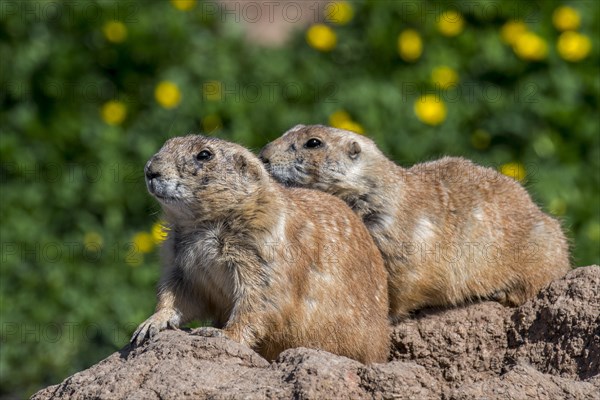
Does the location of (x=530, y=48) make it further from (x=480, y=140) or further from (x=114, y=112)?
(x=114, y=112)

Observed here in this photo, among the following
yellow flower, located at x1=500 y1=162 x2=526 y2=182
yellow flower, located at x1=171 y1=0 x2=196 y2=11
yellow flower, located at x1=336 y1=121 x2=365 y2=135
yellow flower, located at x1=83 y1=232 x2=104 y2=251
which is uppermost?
yellow flower, located at x1=171 y1=0 x2=196 y2=11

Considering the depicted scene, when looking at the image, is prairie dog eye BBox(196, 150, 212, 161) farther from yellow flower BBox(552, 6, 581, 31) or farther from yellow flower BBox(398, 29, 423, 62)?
yellow flower BBox(552, 6, 581, 31)

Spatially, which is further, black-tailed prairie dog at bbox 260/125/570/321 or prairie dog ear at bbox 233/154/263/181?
black-tailed prairie dog at bbox 260/125/570/321

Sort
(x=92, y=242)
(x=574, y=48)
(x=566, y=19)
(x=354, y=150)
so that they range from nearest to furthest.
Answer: (x=354, y=150), (x=92, y=242), (x=574, y=48), (x=566, y=19)

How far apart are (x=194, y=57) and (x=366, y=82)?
5.78 ft

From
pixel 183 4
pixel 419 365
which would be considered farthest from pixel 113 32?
pixel 419 365

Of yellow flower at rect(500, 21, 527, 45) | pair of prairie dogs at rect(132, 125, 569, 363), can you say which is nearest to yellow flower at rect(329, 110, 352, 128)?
yellow flower at rect(500, 21, 527, 45)

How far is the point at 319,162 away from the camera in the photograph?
7234mm

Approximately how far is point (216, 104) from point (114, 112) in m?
1.01

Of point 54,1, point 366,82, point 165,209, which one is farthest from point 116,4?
point 165,209

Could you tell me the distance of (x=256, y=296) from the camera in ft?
19.3

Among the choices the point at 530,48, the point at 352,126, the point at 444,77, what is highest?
the point at 530,48

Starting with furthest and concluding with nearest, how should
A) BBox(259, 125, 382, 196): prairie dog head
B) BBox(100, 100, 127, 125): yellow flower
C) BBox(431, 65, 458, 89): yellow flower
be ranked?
1. BBox(431, 65, 458, 89): yellow flower
2. BBox(100, 100, 127, 125): yellow flower
3. BBox(259, 125, 382, 196): prairie dog head

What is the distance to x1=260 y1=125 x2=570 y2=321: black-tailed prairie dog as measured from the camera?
704 centimetres
